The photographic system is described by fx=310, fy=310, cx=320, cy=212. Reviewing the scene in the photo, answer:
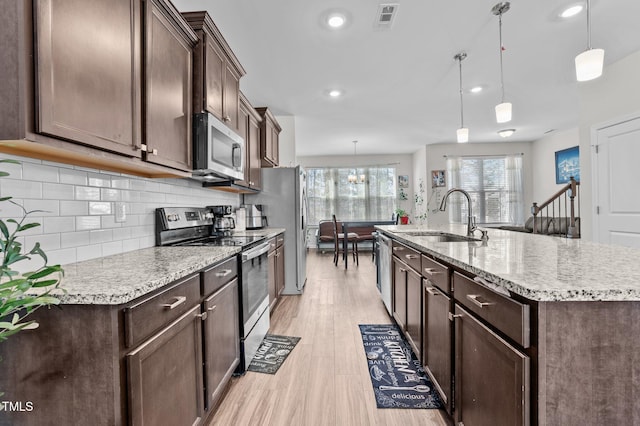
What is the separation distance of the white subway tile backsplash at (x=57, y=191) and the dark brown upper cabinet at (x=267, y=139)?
8.48 feet

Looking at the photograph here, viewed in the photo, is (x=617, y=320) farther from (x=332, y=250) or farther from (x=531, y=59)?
(x=332, y=250)

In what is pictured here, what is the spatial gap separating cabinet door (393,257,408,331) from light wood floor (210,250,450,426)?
362 millimetres

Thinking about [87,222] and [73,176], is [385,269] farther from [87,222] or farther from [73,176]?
[73,176]

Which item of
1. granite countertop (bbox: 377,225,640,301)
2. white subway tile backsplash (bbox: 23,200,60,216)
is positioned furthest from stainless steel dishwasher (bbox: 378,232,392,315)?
white subway tile backsplash (bbox: 23,200,60,216)

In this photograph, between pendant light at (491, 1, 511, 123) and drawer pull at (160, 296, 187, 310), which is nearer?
drawer pull at (160, 296, 187, 310)

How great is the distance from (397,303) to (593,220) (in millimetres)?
2961

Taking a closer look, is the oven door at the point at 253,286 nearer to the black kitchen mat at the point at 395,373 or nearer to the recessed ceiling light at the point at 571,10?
the black kitchen mat at the point at 395,373

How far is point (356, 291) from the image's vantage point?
3980mm

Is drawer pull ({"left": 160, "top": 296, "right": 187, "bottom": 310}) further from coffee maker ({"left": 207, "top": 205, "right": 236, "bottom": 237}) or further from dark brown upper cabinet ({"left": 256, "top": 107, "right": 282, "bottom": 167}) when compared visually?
dark brown upper cabinet ({"left": 256, "top": 107, "right": 282, "bottom": 167})

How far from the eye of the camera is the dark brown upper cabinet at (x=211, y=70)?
1945 millimetres

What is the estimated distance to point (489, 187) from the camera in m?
7.26

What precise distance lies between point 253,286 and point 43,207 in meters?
1.28

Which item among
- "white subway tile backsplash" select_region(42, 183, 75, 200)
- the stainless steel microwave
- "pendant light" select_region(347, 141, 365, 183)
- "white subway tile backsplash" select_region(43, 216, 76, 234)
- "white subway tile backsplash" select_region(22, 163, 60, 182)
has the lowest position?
"white subway tile backsplash" select_region(43, 216, 76, 234)

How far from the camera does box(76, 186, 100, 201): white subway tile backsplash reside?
143 cm
